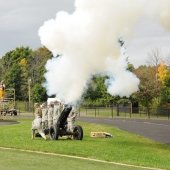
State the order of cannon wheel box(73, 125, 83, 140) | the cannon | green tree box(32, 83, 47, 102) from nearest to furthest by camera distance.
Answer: cannon wheel box(73, 125, 83, 140) < the cannon < green tree box(32, 83, 47, 102)

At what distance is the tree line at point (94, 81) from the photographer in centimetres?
6794

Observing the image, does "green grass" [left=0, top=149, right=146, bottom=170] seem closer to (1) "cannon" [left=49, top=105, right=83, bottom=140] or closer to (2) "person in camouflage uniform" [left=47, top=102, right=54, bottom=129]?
(1) "cannon" [left=49, top=105, right=83, bottom=140]

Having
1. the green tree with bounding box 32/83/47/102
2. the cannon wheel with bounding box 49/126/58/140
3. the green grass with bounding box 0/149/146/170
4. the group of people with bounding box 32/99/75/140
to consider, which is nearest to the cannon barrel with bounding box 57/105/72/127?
the group of people with bounding box 32/99/75/140

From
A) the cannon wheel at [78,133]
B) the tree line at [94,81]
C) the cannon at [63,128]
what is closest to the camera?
the cannon wheel at [78,133]

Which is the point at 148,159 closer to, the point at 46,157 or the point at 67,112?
the point at 46,157

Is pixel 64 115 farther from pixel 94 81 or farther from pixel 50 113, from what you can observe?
pixel 94 81

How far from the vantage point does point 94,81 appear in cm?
3997

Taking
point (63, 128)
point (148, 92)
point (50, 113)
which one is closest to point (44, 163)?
point (63, 128)

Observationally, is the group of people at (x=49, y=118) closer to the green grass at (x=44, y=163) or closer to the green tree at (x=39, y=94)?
the green grass at (x=44, y=163)

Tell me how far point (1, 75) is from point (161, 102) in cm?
4882

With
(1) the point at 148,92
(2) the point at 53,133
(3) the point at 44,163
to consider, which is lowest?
(3) the point at 44,163

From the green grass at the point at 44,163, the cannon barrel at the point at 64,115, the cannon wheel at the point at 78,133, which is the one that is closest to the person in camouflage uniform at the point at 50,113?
the cannon barrel at the point at 64,115

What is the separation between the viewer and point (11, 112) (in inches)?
2584

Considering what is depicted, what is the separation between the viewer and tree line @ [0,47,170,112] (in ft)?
223
